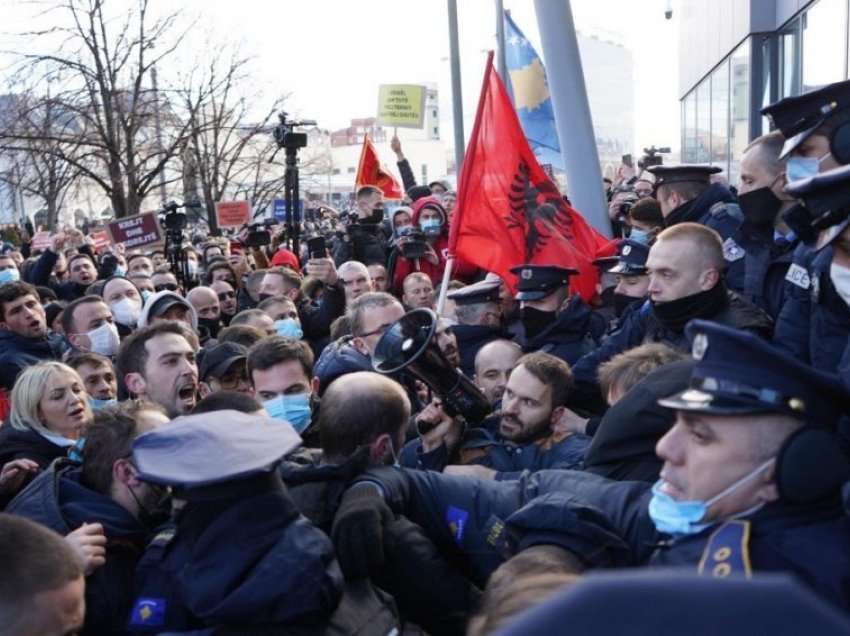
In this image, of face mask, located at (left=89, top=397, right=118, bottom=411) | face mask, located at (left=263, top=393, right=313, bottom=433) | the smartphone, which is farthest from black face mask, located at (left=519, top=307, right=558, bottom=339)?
the smartphone

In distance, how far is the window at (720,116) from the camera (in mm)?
15758

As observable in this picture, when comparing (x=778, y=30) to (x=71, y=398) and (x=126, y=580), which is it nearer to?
(x=71, y=398)

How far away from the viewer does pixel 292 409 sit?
4.36m

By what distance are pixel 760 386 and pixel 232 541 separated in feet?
4.27

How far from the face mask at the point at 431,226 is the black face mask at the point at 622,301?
143 inches

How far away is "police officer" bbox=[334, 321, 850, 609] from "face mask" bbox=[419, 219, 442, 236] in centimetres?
710

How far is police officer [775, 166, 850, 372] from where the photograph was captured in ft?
10.5

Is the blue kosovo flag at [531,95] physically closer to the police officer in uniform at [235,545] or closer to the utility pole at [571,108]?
the utility pole at [571,108]

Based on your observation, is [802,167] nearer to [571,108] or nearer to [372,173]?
[571,108]

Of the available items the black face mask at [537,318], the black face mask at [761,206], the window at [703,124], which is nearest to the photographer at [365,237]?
the black face mask at [537,318]

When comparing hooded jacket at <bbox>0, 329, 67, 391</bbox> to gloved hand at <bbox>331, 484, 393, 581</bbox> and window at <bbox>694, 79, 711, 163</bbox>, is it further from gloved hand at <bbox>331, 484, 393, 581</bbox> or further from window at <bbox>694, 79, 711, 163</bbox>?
→ window at <bbox>694, 79, 711, 163</bbox>

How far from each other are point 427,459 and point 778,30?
36.7ft

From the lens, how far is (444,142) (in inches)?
3462

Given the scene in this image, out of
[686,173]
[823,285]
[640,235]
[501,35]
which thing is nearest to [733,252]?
[686,173]
